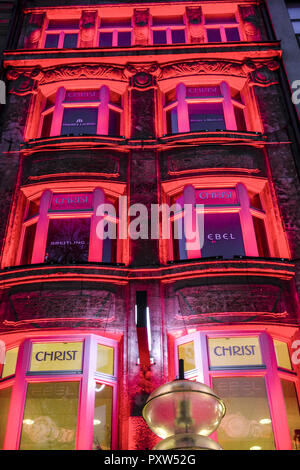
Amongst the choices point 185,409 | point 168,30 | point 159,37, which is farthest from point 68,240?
point 168,30

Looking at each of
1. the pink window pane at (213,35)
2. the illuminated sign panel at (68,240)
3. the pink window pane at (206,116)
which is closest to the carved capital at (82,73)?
the pink window pane at (206,116)

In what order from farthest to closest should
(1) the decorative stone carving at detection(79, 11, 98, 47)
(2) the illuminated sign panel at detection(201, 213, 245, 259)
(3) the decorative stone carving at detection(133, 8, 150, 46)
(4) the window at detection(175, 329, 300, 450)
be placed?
1. (1) the decorative stone carving at detection(79, 11, 98, 47)
2. (3) the decorative stone carving at detection(133, 8, 150, 46)
3. (2) the illuminated sign panel at detection(201, 213, 245, 259)
4. (4) the window at detection(175, 329, 300, 450)

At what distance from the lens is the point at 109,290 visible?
938cm

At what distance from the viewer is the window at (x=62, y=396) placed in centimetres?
773

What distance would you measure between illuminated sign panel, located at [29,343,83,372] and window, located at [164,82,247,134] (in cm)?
679

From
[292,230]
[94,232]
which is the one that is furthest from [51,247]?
[292,230]

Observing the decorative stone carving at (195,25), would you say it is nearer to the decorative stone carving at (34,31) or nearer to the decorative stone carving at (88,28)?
the decorative stone carving at (88,28)

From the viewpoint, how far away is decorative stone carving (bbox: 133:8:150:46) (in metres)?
14.8

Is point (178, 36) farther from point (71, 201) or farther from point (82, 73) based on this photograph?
point (71, 201)

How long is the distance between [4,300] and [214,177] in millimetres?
5709

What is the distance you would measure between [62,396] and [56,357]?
79 cm

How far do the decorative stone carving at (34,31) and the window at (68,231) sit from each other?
21.5 ft

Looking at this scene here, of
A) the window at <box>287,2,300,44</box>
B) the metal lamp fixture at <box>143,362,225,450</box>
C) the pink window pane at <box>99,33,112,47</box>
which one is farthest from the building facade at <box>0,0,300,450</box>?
the metal lamp fixture at <box>143,362,225,450</box>

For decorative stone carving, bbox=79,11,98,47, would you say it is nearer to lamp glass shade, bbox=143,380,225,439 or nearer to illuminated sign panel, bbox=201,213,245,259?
illuminated sign panel, bbox=201,213,245,259
